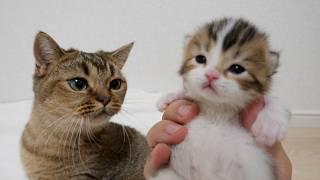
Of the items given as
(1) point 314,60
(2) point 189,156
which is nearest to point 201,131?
(2) point 189,156

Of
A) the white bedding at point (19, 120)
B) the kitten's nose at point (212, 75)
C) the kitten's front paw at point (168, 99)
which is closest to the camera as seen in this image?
the kitten's nose at point (212, 75)

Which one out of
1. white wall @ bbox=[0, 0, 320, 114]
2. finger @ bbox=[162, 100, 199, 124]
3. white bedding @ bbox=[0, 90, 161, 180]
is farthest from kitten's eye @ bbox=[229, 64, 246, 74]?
white wall @ bbox=[0, 0, 320, 114]

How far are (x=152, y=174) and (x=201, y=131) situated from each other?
14cm

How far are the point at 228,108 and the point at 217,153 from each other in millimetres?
86

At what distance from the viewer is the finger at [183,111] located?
30.9 inches

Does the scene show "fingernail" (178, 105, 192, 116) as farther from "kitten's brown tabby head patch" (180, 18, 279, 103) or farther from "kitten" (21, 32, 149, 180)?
"kitten" (21, 32, 149, 180)

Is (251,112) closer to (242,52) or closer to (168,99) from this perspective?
(242,52)

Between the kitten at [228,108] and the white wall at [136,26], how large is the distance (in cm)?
111

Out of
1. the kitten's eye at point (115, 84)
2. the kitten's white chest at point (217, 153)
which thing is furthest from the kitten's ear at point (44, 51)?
the kitten's white chest at point (217, 153)

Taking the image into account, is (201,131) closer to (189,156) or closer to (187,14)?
(189,156)

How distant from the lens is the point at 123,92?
3.40ft

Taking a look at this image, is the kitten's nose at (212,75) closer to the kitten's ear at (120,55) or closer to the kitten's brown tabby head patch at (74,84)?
the kitten's brown tabby head patch at (74,84)

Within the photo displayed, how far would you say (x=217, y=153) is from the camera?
723 mm

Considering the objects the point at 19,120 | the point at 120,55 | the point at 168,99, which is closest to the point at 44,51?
the point at 120,55
